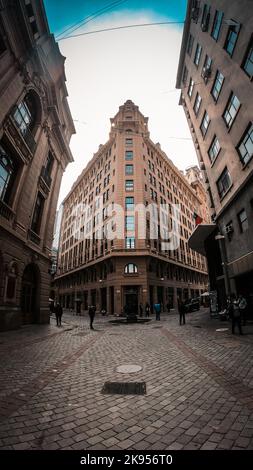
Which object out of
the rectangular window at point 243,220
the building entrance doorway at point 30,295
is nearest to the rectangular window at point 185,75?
the rectangular window at point 243,220

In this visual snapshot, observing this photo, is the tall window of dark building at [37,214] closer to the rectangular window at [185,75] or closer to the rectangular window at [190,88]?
the rectangular window at [190,88]

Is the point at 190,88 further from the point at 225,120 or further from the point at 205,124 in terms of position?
the point at 225,120

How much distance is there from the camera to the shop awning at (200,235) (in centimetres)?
1967

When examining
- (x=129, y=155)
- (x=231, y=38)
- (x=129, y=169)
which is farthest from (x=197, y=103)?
(x=129, y=155)

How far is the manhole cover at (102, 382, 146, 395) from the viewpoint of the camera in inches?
160

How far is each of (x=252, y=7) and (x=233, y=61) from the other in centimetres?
249

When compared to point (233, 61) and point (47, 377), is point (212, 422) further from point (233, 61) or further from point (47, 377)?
point (233, 61)

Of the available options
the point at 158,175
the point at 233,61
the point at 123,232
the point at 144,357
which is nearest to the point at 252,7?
the point at 233,61

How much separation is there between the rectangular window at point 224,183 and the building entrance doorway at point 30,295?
16.5m

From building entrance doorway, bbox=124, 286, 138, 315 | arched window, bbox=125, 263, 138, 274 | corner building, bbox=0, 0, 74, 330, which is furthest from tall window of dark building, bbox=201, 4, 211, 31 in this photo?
building entrance doorway, bbox=124, 286, 138, 315

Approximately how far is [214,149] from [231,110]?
364cm

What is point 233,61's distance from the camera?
43.9ft

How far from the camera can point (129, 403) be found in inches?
142
